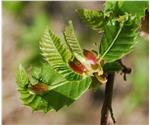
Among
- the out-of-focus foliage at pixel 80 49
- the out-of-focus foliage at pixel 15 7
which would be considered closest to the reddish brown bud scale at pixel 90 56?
the out-of-focus foliage at pixel 80 49

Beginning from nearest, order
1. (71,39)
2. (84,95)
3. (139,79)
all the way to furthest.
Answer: (71,39) < (139,79) < (84,95)

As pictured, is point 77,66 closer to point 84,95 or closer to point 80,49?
point 80,49

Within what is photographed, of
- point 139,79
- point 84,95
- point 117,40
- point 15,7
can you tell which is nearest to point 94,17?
point 117,40

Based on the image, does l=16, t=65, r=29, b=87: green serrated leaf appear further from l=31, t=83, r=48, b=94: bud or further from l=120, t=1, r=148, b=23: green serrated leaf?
l=120, t=1, r=148, b=23: green serrated leaf

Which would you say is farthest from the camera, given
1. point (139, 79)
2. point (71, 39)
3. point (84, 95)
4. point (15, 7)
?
point (15, 7)

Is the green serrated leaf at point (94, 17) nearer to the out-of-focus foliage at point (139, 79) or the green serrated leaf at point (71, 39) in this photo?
the green serrated leaf at point (71, 39)

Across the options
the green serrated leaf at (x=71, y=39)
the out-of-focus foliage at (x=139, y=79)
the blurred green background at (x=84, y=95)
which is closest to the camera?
the green serrated leaf at (x=71, y=39)

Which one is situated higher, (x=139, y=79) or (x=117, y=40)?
(x=117, y=40)

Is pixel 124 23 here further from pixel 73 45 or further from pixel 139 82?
pixel 139 82
